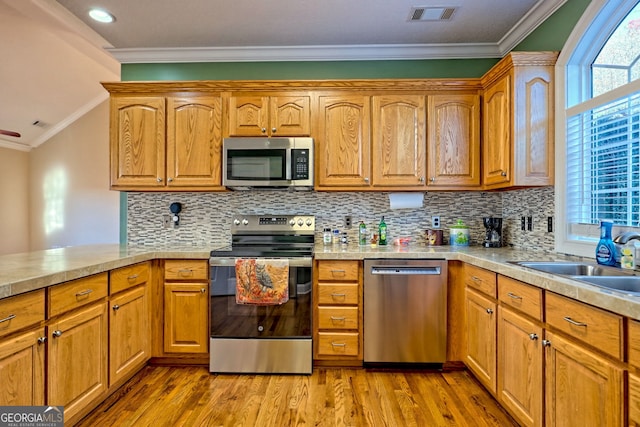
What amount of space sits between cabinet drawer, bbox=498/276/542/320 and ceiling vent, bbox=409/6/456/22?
190 cm

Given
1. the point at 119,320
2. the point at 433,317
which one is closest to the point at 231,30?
the point at 119,320

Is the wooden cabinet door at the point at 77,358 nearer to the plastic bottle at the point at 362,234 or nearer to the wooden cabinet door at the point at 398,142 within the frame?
the plastic bottle at the point at 362,234

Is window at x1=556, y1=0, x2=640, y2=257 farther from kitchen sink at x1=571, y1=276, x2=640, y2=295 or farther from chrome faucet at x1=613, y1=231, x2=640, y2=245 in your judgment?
kitchen sink at x1=571, y1=276, x2=640, y2=295

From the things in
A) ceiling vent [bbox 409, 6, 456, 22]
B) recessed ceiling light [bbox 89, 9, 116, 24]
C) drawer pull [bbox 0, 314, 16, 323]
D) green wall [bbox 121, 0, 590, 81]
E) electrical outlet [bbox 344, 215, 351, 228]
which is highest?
ceiling vent [bbox 409, 6, 456, 22]

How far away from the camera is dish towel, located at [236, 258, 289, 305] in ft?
8.03

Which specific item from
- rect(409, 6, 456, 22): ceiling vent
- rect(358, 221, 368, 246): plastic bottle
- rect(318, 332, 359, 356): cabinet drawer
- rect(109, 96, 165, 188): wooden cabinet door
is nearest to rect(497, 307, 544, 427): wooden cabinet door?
rect(318, 332, 359, 356): cabinet drawer

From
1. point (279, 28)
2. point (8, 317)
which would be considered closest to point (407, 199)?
point (279, 28)

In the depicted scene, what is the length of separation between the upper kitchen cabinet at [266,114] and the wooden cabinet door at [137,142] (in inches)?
24.3

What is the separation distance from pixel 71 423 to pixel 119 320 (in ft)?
1.83

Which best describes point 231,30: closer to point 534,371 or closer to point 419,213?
point 419,213

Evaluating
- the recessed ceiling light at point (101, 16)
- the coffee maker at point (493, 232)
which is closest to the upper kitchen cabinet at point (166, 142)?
the recessed ceiling light at point (101, 16)

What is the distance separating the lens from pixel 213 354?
2.52 meters

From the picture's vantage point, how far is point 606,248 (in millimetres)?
1797

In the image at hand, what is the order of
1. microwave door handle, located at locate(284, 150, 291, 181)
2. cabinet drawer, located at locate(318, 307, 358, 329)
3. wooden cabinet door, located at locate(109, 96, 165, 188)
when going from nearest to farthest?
cabinet drawer, located at locate(318, 307, 358, 329)
microwave door handle, located at locate(284, 150, 291, 181)
wooden cabinet door, located at locate(109, 96, 165, 188)
